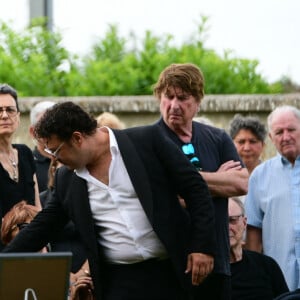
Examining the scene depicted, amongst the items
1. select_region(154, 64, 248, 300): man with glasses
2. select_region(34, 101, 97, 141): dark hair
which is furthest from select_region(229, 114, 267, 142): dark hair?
select_region(34, 101, 97, 141): dark hair

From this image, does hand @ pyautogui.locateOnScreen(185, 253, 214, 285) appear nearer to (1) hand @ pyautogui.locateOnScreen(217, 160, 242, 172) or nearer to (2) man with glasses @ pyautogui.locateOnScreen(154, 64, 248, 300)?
(2) man with glasses @ pyautogui.locateOnScreen(154, 64, 248, 300)

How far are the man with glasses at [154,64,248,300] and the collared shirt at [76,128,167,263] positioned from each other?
1.67ft

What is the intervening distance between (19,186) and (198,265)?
Result: 216 centimetres

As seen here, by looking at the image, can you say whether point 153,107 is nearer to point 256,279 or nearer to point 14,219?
point 256,279

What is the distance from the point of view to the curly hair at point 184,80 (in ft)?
24.6

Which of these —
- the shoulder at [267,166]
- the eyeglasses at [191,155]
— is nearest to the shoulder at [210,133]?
the eyeglasses at [191,155]

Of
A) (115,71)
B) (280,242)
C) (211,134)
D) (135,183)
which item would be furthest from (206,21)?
(135,183)

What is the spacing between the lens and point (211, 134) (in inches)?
296

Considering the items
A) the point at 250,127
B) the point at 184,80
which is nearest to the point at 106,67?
the point at 250,127

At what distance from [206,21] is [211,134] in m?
5.15

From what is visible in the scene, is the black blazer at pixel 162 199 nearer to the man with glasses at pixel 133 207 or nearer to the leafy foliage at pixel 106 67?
the man with glasses at pixel 133 207

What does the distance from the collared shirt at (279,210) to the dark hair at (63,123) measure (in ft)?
8.99

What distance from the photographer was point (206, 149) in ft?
24.4

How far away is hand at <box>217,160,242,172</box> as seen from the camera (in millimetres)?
7355
